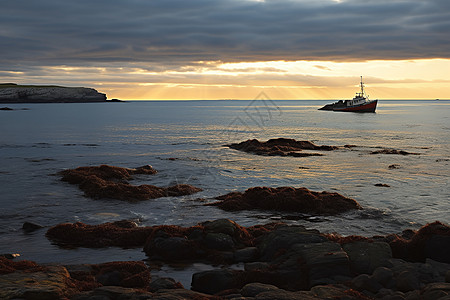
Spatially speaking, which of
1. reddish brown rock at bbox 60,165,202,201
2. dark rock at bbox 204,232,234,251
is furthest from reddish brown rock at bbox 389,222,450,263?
reddish brown rock at bbox 60,165,202,201

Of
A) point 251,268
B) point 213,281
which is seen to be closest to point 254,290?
point 213,281

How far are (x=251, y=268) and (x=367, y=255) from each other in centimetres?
366

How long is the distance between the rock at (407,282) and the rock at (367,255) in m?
0.94

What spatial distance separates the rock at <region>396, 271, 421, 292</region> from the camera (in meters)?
10.9

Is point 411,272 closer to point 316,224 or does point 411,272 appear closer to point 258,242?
point 258,242

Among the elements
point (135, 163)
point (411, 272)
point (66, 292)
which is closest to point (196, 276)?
point (66, 292)

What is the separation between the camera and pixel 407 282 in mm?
11000

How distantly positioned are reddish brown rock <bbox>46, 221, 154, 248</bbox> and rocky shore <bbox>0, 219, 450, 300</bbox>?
0.13ft

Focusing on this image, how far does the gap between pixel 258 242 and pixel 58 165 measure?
28024 millimetres

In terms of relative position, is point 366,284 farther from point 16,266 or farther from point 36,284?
point 16,266

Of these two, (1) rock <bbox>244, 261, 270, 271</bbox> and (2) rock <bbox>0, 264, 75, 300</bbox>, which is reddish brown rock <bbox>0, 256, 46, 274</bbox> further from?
(1) rock <bbox>244, 261, 270, 271</bbox>

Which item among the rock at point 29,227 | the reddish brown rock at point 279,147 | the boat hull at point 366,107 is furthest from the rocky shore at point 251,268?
the boat hull at point 366,107

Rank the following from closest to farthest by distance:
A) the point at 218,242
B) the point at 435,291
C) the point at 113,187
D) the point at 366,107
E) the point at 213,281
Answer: the point at 435,291, the point at 213,281, the point at 218,242, the point at 113,187, the point at 366,107

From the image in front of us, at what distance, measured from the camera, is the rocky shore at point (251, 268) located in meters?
10.0
